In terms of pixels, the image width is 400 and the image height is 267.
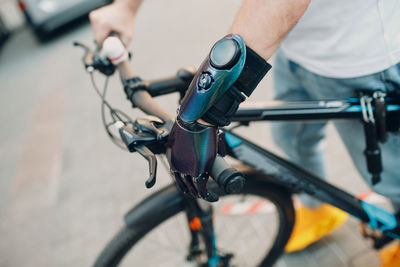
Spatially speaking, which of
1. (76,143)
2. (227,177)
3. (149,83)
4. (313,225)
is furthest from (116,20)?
(76,143)

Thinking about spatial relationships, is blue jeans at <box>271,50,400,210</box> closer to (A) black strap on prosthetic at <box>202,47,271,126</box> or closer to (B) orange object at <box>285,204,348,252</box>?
(B) orange object at <box>285,204,348,252</box>

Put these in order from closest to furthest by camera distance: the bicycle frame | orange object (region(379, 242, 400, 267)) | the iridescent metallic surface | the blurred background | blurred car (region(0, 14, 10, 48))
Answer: the iridescent metallic surface → the bicycle frame → orange object (region(379, 242, 400, 267)) → the blurred background → blurred car (region(0, 14, 10, 48))

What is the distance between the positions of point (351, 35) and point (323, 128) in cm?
62

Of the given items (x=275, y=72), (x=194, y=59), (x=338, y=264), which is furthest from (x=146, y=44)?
(x=338, y=264)

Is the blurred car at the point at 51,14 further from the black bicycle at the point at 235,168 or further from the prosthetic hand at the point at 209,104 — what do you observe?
the prosthetic hand at the point at 209,104

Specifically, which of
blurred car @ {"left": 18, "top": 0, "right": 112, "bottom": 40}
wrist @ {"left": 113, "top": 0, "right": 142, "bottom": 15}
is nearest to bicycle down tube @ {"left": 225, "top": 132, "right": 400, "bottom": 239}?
wrist @ {"left": 113, "top": 0, "right": 142, "bottom": 15}

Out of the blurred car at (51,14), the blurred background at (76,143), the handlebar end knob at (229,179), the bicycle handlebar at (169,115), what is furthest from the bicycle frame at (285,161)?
the blurred car at (51,14)

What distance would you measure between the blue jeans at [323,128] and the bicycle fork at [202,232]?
1.82 ft

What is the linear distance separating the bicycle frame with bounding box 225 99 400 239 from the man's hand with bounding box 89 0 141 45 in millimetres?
500

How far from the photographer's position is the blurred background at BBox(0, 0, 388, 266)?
86.0 inches

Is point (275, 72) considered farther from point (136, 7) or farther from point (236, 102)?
point (236, 102)

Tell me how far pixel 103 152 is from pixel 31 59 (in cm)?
299

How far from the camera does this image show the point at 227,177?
2.44 ft

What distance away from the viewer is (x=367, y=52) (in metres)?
0.97
